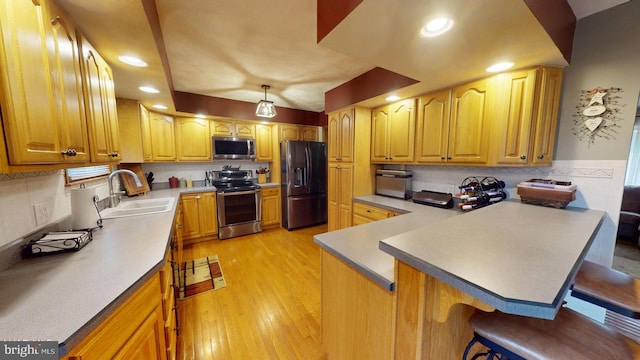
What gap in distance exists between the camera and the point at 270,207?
4039 millimetres

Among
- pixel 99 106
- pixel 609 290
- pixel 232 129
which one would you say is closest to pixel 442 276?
pixel 609 290

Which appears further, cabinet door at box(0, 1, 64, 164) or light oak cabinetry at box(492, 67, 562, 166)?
light oak cabinetry at box(492, 67, 562, 166)

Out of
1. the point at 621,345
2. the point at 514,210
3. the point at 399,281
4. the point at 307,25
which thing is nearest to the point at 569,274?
the point at 621,345

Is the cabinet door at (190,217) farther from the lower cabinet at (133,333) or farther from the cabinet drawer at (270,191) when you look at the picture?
the lower cabinet at (133,333)

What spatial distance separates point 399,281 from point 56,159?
147 centimetres

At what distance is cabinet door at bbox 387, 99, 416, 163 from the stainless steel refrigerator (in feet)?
5.69

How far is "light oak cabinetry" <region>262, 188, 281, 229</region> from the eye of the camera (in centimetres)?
396

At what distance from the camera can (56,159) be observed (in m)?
0.85

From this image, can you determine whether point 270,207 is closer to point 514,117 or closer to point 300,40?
point 300,40

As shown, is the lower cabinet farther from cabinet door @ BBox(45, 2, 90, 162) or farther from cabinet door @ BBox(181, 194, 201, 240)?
cabinet door @ BBox(181, 194, 201, 240)

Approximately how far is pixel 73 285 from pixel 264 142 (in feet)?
11.1

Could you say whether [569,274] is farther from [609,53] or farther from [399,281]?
[609,53]

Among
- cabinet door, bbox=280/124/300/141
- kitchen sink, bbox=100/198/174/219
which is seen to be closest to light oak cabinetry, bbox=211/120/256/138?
cabinet door, bbox=280/124/300/141

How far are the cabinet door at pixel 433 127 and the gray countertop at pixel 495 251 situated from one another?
2.58ft
